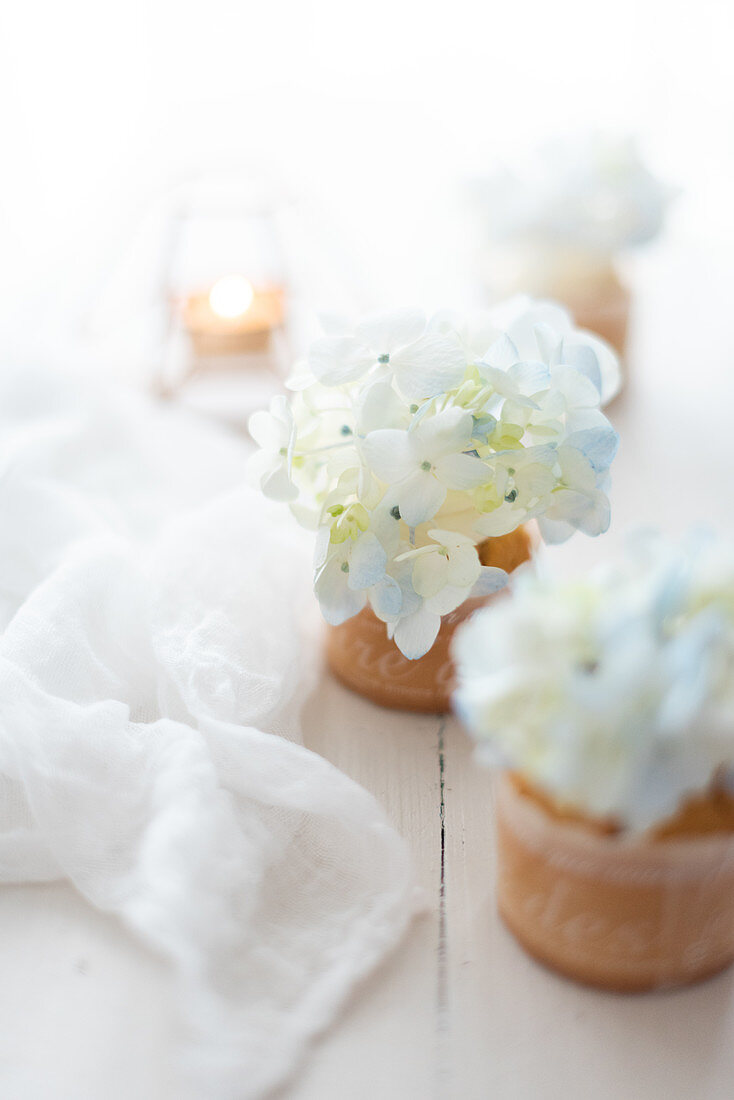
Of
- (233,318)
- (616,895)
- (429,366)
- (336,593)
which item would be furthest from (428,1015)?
(233,318)

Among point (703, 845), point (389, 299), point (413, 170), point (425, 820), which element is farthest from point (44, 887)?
point (413, 170)

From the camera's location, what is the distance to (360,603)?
0.58 m

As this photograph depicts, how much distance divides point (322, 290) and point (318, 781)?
0.87 meters

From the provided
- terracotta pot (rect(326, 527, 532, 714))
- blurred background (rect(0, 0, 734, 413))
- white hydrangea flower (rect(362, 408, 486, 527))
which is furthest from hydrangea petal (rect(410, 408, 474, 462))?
blurred background (rect(0, 0, 734, 413))

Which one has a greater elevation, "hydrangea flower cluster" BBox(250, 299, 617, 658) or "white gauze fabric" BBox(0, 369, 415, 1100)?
"hydrangea flower cluster" BBox(250, 299, 617, 658)

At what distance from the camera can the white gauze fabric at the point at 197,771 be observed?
1.60 ft

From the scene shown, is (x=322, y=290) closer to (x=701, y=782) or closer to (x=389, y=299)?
(x=389, y=299)

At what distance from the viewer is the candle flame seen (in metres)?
1.06

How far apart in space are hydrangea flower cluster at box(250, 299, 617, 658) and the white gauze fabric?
92mm

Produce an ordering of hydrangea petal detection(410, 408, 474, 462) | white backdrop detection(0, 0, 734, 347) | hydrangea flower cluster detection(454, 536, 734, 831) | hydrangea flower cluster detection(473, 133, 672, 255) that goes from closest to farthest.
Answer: hydrangea flower cluster detection(454, 536, 734, 831) < hydrangea petal detection(410, 408, 474, 462) < hydrangea flower cluster detection(473, 133, 672, 255) < white backdrop detection(0, 0, 734, 347)

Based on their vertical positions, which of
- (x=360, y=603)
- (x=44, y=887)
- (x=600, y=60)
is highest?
(x=600, y=60)

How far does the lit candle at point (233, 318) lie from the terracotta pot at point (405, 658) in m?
0.46

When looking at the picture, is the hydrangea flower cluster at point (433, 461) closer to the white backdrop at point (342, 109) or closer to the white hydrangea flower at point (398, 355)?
the white hydrangea flower at point (398, 355)

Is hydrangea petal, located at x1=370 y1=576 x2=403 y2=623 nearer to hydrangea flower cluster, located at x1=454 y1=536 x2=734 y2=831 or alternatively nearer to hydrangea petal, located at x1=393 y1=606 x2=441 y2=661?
hydrangea petal, located at x1=393 y1=606 x2=441 y2=661
